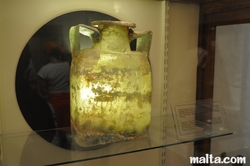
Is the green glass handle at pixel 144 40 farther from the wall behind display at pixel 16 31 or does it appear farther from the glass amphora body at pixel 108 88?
the wall behind display at pixel 16 31

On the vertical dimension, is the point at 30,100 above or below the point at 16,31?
below

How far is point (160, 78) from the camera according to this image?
949 millimetres

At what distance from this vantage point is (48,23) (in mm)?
761

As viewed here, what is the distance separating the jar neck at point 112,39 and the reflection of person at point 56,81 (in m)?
0.18

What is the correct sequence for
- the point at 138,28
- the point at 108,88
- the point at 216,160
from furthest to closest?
the point at 216,160 → the point at 138,28 → the point at 108,88

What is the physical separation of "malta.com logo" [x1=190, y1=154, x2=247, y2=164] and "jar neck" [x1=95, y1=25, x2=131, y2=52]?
1.87 feet

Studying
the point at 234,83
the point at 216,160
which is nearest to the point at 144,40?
the point at 234,83

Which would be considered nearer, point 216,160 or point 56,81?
point 56,81

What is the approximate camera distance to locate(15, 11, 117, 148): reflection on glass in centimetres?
74

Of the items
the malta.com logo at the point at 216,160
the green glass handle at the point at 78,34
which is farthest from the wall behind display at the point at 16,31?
the malta.com logo at the point at 216,160

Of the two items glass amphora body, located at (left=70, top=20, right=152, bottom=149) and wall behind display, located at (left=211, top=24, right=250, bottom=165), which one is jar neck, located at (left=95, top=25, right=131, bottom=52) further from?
wall behind display, located at (left=211, top=24, right=250, bottom=165)

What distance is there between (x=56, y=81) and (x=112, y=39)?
0.24 meters

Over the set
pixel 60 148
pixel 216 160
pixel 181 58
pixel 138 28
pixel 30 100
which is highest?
pixel 138 28

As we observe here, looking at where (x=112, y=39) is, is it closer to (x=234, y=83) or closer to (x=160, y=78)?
(x=160, y=78)
